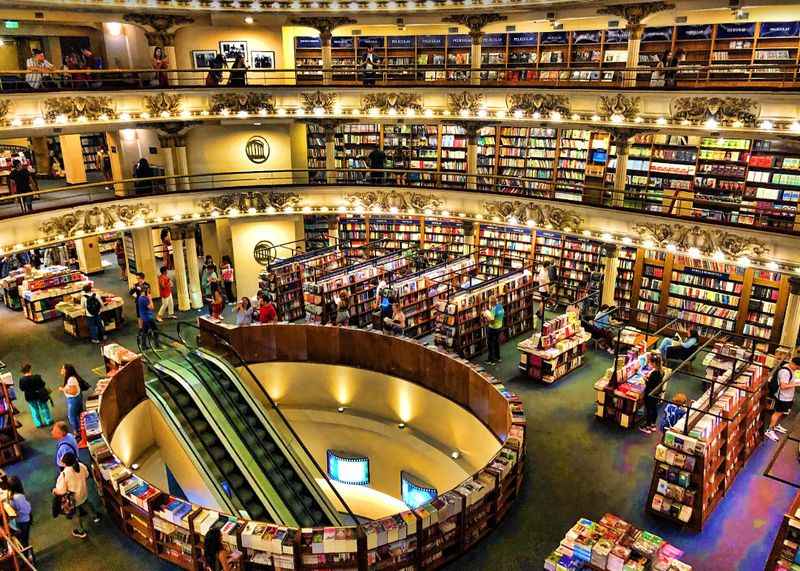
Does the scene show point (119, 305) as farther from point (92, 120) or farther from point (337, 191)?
point (337, 191)

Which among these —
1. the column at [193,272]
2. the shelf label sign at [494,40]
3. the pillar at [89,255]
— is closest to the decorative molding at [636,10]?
the shelf label sign at [494,40]

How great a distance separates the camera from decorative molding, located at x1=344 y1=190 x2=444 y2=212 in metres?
18.7

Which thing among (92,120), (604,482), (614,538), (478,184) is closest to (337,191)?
(478,184)

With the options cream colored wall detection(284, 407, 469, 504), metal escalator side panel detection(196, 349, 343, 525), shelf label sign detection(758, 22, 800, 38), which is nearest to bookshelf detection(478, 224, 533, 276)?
cream colored wall detection(284, 407, 469, 504)

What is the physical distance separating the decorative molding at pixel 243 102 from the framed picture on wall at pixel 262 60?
195 centimetres

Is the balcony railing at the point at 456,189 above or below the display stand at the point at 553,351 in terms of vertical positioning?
above

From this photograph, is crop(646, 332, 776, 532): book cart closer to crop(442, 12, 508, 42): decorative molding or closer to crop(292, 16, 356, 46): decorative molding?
crop(442, 12, 508, 42): decorative molding

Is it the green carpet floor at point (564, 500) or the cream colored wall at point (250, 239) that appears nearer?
the green carpet floor at point (564, 500)

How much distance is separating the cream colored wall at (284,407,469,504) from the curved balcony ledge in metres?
6.48

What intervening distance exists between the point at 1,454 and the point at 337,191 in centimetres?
1117

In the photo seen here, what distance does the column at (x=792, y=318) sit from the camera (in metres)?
13.5

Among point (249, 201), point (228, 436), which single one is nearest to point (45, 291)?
point (249, 201)

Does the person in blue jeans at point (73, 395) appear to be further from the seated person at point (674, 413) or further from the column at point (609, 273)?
the column at point (609, 273)

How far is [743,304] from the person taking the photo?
15367 mm
